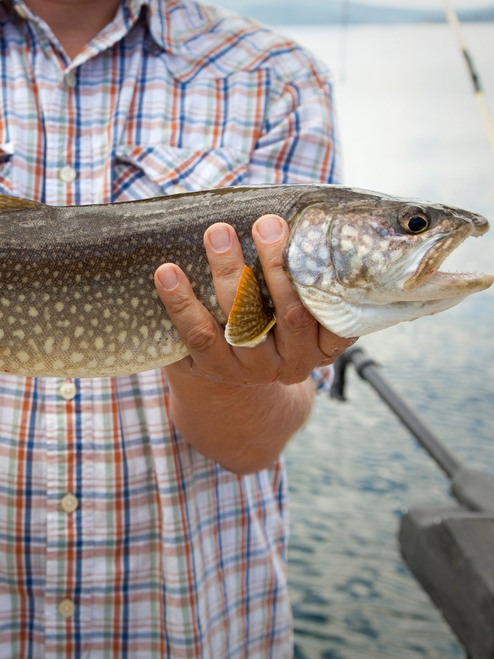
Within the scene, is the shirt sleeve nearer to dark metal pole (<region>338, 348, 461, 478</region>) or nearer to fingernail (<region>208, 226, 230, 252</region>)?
fingernail (<region>208, 226, 230, 252</region>)

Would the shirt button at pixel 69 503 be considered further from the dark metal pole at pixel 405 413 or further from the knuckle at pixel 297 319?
the dark metal pole at pixel 405 413

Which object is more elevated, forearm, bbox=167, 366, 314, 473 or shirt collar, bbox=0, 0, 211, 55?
shirt collar, bbox=0, 0, 211, 55

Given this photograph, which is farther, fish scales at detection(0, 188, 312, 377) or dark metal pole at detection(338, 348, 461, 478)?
dark metal pole at detection(338, 348, 461, 478)

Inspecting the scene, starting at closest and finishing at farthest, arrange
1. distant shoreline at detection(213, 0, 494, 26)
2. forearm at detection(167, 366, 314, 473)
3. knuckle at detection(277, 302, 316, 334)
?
knuckle at detection(277, 302, 316, 334) → forearm at detection(167, 366, 314, 473) → distant shoreline at detection(213, 0, 494, 26)

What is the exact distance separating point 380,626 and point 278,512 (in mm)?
2322

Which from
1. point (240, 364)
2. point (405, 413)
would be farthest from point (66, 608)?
point (405, 413)

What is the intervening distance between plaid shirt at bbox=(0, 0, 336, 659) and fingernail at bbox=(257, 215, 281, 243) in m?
0.56

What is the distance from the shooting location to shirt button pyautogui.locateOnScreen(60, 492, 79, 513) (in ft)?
5.49


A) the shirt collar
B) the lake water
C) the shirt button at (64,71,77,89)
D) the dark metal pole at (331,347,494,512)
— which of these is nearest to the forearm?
the shirt button at (64,71,77,89)

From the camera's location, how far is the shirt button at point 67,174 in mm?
Result: 1781

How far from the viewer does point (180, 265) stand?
1369 mm

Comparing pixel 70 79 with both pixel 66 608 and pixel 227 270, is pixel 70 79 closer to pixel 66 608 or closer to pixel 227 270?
pixel 227 270

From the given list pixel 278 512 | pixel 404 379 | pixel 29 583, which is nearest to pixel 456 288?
pixel 278 512

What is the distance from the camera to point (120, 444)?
171 cm
